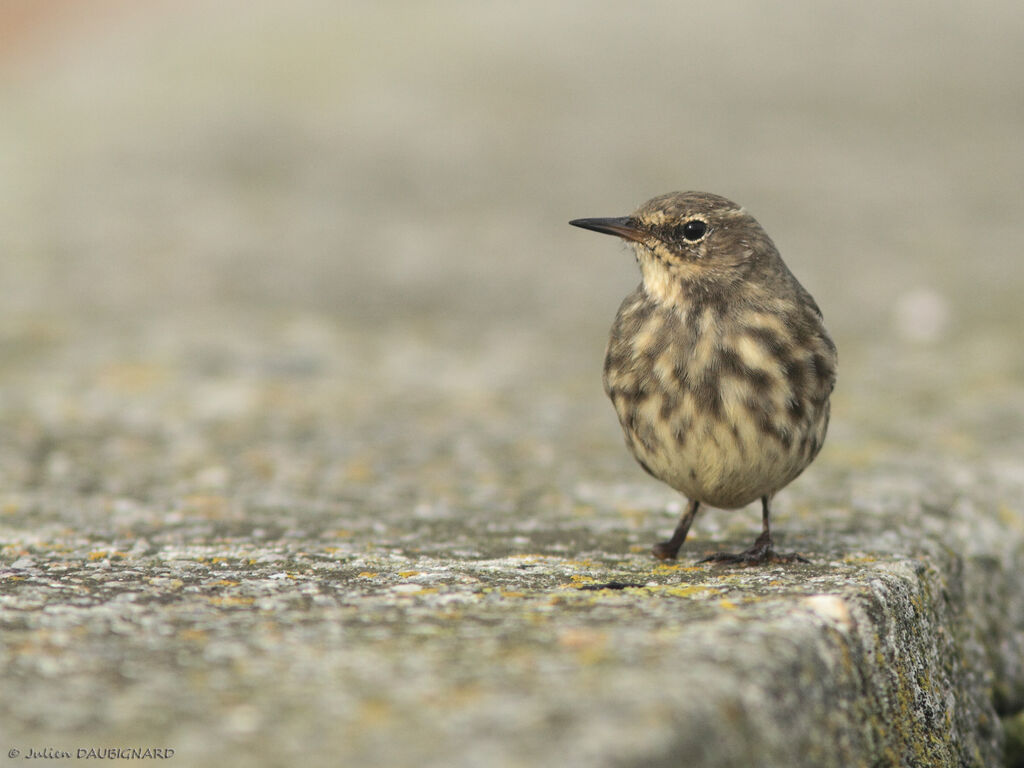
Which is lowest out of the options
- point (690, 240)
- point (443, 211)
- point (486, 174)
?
point (690, 240)

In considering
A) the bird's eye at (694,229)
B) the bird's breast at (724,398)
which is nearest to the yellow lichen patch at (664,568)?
the bird's breast at (724,398)

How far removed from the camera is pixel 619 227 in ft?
16.1

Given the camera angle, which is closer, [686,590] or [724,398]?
[686,590]

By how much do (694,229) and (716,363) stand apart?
670 millimetres

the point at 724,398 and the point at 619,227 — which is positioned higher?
the point at 619,227

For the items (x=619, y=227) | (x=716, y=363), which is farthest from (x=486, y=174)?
(x=716, y=363)

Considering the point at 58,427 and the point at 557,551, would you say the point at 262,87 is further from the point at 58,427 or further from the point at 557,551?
the point at 557,551

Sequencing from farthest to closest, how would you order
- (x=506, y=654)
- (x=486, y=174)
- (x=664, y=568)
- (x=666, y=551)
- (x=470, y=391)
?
(x=486, y=174), (x=470, y=391), (x=666, y=551), (x=664, y=568), (x=506, y=654)

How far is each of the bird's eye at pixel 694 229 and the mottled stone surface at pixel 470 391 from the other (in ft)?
3.84

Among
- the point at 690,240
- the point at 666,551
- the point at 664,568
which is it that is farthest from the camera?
the point at 690,240

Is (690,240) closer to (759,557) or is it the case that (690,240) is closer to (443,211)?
(759,557)

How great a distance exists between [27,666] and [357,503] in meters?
2.81

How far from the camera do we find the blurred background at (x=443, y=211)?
6.90 metres

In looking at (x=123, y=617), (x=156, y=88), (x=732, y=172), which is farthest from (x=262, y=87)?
(x=123, y=617)
